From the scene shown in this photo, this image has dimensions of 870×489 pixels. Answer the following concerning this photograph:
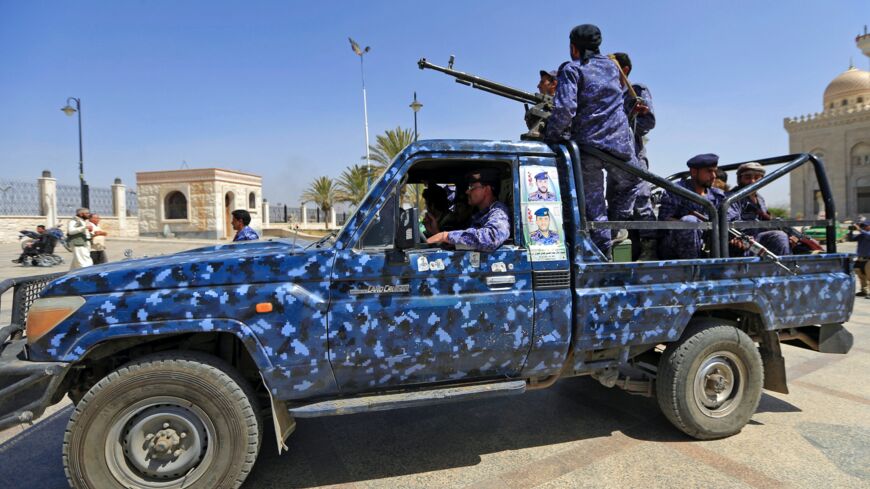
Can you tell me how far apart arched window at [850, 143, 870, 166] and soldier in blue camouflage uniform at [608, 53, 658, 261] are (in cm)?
6001

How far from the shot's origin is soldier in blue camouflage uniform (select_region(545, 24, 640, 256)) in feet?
11.6

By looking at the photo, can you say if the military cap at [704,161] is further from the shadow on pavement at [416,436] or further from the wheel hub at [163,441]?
the wheel hub at [163,441]

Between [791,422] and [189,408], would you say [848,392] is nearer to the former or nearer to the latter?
[791,422]

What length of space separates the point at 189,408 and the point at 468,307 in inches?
65.8

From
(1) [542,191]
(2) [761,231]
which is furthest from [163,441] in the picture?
(2) [761,231]

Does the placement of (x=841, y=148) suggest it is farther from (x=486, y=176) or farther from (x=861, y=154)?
(x=486, y=176)

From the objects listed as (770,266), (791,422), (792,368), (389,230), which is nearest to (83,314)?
(389,230)

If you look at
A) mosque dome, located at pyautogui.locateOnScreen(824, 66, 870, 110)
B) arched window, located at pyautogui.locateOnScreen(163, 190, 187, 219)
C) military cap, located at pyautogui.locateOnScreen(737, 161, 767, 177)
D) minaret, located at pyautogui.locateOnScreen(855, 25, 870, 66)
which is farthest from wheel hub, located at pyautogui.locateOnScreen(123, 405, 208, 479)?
minaret, located at pyautogui.locateOnScreen(855, 25, 870, 66)

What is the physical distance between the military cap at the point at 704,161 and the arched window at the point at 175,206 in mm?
36946

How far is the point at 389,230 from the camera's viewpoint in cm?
300

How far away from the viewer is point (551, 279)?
3189mm

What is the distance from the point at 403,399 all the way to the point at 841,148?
Answer: 63.0 metres

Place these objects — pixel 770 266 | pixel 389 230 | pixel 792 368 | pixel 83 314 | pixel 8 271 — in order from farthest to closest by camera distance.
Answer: pixel 8 271 → pixel 792 368 → pixel 770 266 → pixel 389 230 → pixel 83 314

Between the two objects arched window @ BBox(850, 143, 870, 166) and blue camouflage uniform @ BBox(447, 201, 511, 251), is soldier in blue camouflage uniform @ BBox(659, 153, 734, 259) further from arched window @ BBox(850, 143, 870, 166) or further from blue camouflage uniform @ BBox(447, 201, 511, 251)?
arched window @ BBox(850, 143, 870, 166)
